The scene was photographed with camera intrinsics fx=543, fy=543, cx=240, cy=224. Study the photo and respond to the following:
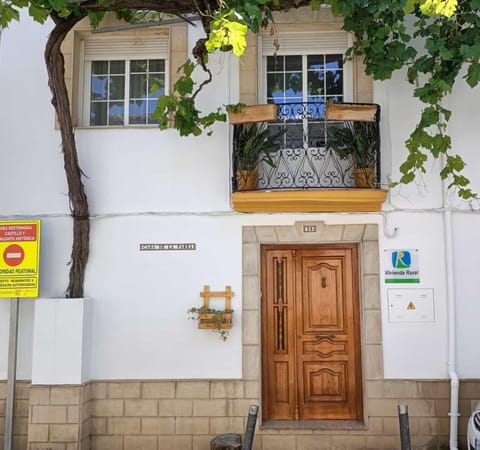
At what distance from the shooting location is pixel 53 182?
21.8 feet

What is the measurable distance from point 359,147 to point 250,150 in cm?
126

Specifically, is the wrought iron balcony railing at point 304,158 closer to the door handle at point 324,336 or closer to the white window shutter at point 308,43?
the white window shutter at point 308,43

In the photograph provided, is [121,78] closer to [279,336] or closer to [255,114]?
[255,114]

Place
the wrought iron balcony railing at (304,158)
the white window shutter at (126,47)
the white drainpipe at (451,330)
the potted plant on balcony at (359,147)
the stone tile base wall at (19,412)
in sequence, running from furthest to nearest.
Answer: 1. the white window shutter at (126,47)
2. the wrought iron balcony railing at (304,158)
3. the stone tile base wall at (19,412)
4. the potted plant on balcony at (359,147)
5. the white drainpipe at (451,330)

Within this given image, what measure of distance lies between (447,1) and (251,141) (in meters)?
2.59

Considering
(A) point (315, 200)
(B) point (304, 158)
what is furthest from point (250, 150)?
(A) point (315, 200)

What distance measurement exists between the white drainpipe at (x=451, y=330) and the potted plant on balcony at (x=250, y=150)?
2149 millimetres

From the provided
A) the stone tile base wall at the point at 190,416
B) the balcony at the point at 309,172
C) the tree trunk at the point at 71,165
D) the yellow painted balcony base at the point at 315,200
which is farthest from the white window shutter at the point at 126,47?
the stone tile base wall at the point at 190,416

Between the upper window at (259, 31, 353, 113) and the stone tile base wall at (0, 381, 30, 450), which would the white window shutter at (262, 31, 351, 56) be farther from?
the stone tile base wall at (0, 381, 30, 450)

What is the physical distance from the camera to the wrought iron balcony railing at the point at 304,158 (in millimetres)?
6484

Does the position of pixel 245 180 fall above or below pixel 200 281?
above

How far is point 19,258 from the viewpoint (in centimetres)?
632

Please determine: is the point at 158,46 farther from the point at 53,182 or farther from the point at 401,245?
the point at 401,245

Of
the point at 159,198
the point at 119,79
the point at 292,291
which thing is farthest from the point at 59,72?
the point at 292,291
